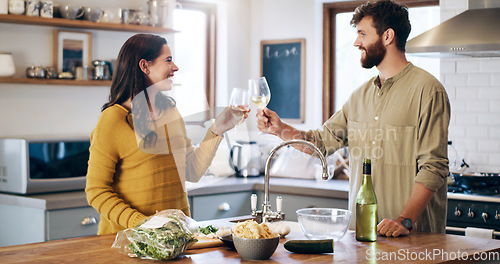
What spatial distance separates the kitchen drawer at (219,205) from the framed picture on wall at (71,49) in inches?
50.7

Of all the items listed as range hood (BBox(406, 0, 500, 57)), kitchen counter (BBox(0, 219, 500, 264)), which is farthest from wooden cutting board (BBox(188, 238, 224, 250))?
range hood (BBox(406, 0, 500, 57))

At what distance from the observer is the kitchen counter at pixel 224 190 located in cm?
368

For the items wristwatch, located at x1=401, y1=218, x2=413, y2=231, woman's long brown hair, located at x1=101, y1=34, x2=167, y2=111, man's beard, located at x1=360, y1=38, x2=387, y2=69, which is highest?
man's beard, located at x1=360, y1=38, x2=387, y2=69

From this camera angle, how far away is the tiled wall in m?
4.16

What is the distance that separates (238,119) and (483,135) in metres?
2.27

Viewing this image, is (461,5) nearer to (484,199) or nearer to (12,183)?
(484,199)

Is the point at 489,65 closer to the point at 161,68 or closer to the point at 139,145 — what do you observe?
the point at 161,68

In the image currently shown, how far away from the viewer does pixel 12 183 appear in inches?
152

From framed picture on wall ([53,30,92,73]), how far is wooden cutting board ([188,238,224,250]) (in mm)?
2525

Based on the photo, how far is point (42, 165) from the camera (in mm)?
3867

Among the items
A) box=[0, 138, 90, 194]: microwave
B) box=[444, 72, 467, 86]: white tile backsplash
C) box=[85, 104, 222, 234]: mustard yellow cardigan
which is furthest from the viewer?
box=[444, 72, 467, 86]: white tile backsplash

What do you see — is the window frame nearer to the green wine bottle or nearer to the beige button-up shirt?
the beige button-up shirt

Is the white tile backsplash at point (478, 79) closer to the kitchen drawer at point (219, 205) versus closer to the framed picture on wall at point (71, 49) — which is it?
the kitchen drawer at point (219, 205)

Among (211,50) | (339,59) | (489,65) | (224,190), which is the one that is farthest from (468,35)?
(211,50)
